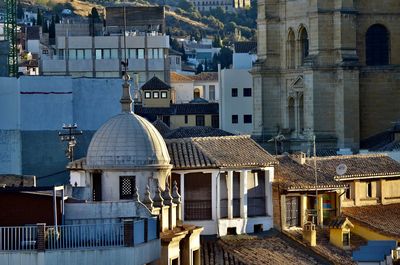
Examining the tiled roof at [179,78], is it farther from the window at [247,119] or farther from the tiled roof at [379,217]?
the tiled roof at [379,217]

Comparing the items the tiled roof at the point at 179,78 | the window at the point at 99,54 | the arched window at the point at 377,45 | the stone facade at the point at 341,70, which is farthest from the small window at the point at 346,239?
the tiled roof at the point at 179,78

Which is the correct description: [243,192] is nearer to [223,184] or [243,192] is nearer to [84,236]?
[223,184]

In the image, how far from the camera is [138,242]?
45.6 meters

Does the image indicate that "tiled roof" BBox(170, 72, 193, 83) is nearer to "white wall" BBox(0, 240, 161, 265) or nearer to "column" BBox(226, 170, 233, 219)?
"column" BBox(226, 170, 233, 219)

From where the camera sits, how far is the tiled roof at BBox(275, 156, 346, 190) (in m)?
63.3

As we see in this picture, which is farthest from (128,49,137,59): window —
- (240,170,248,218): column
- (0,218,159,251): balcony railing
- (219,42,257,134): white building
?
(0,218,159,251): balcony railing

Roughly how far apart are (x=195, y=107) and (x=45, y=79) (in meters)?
85.2

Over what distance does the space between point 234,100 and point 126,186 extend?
90517 millimetres

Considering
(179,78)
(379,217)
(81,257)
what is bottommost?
(379,217)

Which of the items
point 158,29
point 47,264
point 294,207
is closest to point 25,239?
point 47,264

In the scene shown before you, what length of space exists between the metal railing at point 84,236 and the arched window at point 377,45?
67972 mm

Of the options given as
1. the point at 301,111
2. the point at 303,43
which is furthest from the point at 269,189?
the point at 303,43

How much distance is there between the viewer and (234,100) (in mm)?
141000

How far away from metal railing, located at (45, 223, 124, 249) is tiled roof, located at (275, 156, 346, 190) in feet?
54.2
